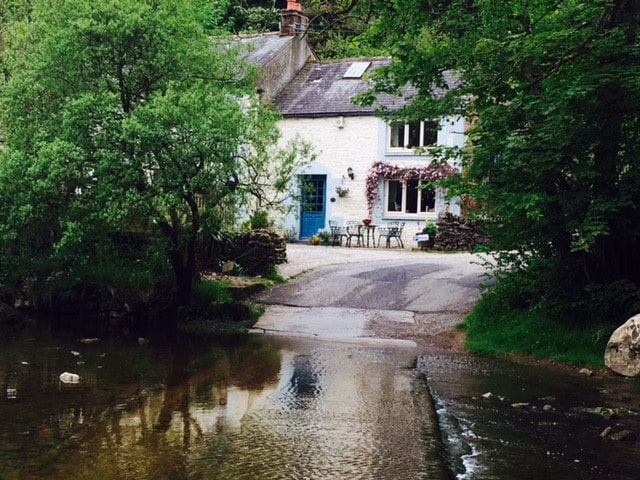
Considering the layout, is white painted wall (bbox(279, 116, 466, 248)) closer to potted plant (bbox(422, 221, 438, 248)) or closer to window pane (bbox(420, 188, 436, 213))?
window pane (bbox(420, 188, 436, 213))

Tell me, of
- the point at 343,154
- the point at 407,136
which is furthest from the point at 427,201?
the point at 343,154

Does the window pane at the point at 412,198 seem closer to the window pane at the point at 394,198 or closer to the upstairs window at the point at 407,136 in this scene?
the window pane at the point at 394,198

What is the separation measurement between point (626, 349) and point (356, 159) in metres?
20.1

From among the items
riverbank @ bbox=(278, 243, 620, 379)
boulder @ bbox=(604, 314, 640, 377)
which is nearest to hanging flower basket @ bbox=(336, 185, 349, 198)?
riverbank @ bbox=(278, 243, 620, 379)

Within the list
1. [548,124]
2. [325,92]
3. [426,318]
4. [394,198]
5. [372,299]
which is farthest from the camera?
[325,92]

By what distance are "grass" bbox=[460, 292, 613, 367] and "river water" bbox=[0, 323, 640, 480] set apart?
0.88 m

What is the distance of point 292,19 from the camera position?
110 feet

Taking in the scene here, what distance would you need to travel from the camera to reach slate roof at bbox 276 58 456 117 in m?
29.9

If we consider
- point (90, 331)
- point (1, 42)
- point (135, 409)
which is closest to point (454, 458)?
point (135, 409)

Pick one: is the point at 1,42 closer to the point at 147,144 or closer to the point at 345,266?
the point at 147,144

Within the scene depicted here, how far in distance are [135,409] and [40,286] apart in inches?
385

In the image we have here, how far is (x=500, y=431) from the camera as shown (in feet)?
25.2

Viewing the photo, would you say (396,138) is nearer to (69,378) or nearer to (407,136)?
(407,136)

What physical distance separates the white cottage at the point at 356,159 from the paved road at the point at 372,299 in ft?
25.4
